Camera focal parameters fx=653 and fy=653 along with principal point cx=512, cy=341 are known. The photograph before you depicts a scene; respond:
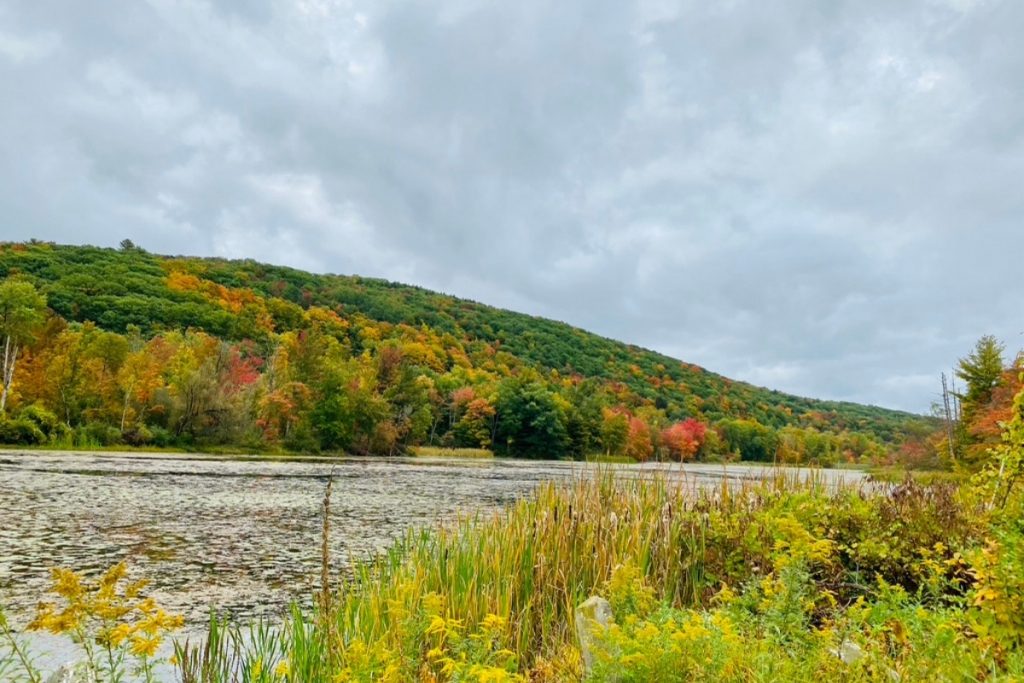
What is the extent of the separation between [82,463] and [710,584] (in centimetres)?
2528

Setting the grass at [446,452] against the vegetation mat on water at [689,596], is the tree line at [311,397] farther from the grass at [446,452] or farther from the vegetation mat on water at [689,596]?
the vegetation mat on water at [689,596]

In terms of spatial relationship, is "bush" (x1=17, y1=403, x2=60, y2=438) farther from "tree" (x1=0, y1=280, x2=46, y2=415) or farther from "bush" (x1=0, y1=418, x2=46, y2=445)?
"tree" (x1=0, y1=280, x2=46, y2=415)

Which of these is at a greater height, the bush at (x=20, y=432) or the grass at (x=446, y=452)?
the bush at (x=20, y=432)

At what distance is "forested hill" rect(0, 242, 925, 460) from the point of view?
44.7 m

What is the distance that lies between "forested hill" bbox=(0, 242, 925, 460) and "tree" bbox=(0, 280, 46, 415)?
1.45 meters

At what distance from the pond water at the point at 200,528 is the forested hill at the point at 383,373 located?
784 inches

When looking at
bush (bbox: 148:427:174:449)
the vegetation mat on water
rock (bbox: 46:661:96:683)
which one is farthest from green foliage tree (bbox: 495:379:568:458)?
rock (bbox: 46:661:96:683)

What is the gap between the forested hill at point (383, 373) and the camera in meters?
44.7

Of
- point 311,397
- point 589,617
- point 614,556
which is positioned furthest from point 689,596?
point 311,397

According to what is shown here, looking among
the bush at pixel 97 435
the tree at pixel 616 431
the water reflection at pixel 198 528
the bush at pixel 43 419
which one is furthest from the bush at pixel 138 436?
the tree at pixel 616 431

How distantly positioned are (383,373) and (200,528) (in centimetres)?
4810

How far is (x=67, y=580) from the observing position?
88.0 inches

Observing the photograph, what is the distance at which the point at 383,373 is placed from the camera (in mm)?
58219

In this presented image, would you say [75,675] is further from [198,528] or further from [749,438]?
[749,438]
